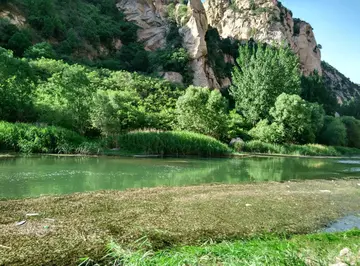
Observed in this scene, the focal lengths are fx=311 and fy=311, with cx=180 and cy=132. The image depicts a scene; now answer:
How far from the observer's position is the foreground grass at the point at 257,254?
132 inches

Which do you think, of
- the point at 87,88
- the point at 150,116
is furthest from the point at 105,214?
the point at 150,116

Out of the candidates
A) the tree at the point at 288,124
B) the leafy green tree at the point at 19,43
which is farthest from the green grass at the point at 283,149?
the leafy green tree at the point at 19,43

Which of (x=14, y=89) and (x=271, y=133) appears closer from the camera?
(x=14, y=89)

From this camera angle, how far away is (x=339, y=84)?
119m

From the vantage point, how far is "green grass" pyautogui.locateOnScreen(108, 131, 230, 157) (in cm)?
2583

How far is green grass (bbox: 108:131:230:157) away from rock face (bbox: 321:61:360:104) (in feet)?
319

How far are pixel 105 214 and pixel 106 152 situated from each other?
57.9ft

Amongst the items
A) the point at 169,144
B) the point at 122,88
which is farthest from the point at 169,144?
the point at 122,88

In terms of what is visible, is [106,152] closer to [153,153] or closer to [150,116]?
[153,153]

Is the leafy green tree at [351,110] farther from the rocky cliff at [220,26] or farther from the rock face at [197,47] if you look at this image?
the rock face at [197,47]

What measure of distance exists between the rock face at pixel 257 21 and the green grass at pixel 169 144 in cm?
5115

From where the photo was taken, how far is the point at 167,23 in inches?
2438

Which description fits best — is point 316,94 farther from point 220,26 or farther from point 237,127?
point 237,127

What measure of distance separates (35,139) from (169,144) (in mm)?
10409
